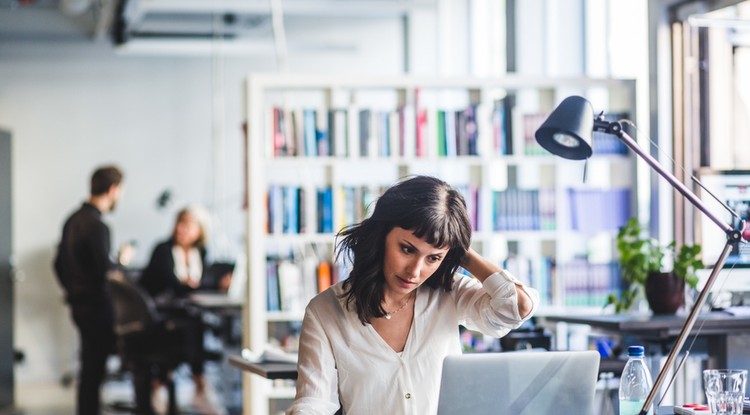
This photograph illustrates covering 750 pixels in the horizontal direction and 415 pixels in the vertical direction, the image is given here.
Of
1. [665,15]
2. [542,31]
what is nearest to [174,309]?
[542,31]

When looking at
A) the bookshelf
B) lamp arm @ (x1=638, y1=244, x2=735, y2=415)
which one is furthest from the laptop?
the bookshelf

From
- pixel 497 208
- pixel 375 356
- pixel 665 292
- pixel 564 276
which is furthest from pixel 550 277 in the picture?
pixel 375 356

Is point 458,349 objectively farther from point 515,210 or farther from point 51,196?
point 51,196

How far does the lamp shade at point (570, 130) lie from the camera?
8.45 feet

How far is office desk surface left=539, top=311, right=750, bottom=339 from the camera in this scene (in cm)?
414

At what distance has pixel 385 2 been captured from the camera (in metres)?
9.90

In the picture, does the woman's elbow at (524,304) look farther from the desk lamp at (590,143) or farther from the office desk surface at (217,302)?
the office desk surface at (217,302)

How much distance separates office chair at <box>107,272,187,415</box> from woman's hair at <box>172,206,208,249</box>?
152cm

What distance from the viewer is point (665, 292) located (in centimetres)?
466

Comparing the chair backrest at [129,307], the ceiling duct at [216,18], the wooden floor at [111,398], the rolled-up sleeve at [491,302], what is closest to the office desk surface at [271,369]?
the rolled-up sleeve at [491,302]

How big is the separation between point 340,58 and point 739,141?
657cm

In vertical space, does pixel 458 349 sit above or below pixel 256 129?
below

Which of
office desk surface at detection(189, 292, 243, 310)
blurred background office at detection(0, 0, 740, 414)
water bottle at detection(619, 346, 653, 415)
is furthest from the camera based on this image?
Answer: blurred background office at detection(0, 0, 740, 414)

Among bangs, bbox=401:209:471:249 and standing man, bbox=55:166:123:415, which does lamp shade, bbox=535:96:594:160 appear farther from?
standing man, bbox=55:166:123:415
